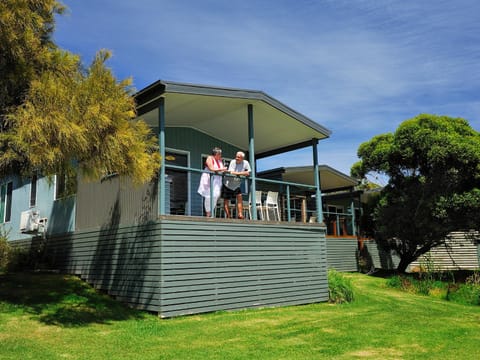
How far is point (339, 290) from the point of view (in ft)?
38.3

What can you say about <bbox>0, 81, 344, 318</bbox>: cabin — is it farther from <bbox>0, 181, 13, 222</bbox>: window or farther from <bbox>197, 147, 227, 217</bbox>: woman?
<bbox>0, 181, 13, 222</bbox>: window

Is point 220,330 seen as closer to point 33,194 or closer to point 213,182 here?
point 213,182

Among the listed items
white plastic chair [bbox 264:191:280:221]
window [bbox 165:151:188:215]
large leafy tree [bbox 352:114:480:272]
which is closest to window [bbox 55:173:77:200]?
window [bbox 165:151:188:215]

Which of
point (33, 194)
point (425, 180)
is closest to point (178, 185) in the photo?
point (33, 194)

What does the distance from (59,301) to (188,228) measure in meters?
2.97

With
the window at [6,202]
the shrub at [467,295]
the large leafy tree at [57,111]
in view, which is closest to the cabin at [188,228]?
the large leafy tree at [57,111]

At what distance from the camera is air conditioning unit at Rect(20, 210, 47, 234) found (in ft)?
45.3

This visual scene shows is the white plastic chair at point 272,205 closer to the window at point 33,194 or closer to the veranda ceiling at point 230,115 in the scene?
the veranda ceiling at point 230,115

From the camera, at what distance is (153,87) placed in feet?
31.1

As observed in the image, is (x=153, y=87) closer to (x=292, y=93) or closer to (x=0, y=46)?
(x=0, y=46)

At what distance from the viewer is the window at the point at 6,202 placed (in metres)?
16.7

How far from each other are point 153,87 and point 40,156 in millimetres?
3100

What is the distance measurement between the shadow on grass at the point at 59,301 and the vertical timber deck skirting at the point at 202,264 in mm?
377

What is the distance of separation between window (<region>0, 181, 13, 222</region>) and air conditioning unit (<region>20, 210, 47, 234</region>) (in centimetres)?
248
